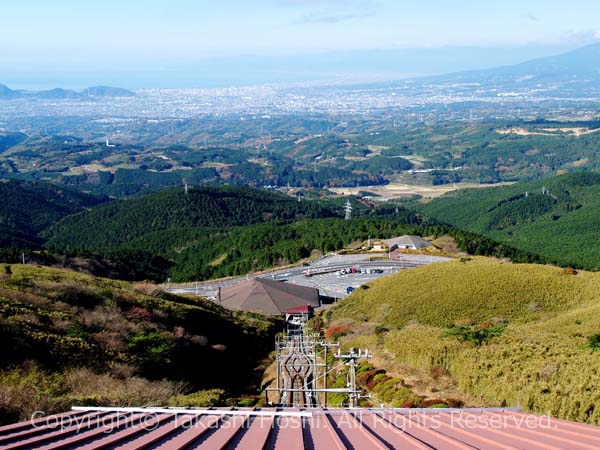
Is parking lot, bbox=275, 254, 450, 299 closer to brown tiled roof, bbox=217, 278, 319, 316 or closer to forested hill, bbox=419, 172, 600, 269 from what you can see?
brown tiled roof, bbox=217, 278, 319, 316

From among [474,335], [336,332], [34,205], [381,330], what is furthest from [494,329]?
[34,205]

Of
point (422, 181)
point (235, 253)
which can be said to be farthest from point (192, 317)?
point (422, 181)

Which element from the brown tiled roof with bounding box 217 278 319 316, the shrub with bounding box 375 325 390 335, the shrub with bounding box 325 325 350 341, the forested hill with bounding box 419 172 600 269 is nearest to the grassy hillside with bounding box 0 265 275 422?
the shrub with bounding box 325 325 350 341

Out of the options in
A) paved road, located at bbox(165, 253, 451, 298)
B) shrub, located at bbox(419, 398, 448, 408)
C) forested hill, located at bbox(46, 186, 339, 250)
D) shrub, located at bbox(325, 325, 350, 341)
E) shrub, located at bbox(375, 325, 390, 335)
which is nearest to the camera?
shrub, located at bbox(419, 398, 448, 408)

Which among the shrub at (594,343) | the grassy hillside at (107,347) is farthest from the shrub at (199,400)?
the shrub at (594,343)

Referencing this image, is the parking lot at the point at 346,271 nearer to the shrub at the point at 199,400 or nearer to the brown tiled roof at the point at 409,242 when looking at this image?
the brown tiled roof at the point at 409,242

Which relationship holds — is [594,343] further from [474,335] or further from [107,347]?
[107,347]
